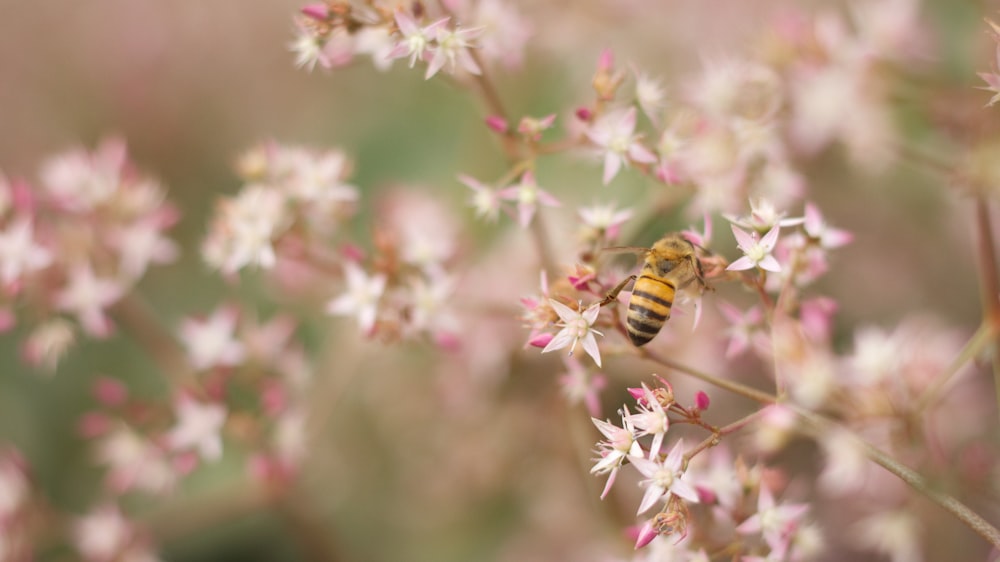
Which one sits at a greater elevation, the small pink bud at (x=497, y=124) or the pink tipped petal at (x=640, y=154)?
the small pink bud at (x=497, y=124)

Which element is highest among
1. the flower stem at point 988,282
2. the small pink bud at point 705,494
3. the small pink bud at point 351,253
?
the small pink bud at point 351,253

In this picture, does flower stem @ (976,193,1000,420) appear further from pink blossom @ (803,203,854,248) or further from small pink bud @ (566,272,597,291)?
small pink bud @ (566,272,597,291)

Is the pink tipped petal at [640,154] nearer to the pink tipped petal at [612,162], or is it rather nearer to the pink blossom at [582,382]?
the pink tipped petal at [612,162]

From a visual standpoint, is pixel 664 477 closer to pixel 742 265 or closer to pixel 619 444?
pixel 619 444

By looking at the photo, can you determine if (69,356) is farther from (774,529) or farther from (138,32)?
(774,529)

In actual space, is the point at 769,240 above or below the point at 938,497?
above

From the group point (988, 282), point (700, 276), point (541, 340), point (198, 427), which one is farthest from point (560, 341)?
point (198, 427)

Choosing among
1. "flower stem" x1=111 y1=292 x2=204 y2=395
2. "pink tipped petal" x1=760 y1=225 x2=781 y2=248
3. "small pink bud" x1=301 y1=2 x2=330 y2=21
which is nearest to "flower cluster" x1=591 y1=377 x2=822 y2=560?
"pink tipped petal" x1=760 y1=225 x2=781 y2=248

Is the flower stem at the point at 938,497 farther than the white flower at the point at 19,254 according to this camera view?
No

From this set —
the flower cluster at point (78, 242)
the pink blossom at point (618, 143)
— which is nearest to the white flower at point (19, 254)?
the flower cluster at point (78, 242)
